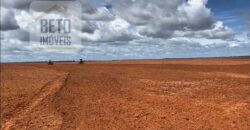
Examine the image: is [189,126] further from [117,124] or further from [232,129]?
[117,124]

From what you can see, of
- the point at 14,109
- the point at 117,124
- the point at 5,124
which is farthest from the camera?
the point at 14,109

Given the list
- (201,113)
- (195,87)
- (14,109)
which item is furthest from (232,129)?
(195,87)

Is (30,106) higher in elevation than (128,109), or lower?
lower

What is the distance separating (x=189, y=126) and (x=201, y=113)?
2.03 m

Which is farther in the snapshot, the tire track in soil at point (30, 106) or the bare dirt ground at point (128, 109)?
the tire track in soil at point (30, 106)

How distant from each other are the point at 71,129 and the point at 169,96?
24.8ft

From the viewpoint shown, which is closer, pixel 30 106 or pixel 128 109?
pixel 128 109

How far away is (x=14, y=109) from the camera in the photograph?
58.5 feet

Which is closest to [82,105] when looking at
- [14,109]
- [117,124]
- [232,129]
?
[14,109]

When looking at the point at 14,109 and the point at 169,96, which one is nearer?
the point at 14,109

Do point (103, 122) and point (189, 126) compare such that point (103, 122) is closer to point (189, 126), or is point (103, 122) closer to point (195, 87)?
point (189, 126)

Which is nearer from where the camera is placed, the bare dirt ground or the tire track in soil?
the bare dirt ground

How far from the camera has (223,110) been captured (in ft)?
52.0

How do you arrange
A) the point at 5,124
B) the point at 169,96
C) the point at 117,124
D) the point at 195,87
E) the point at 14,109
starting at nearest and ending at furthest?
the point at 117,124, the point at 5,124, the point at 14,109, the point at 169,96, the point at 195,87
